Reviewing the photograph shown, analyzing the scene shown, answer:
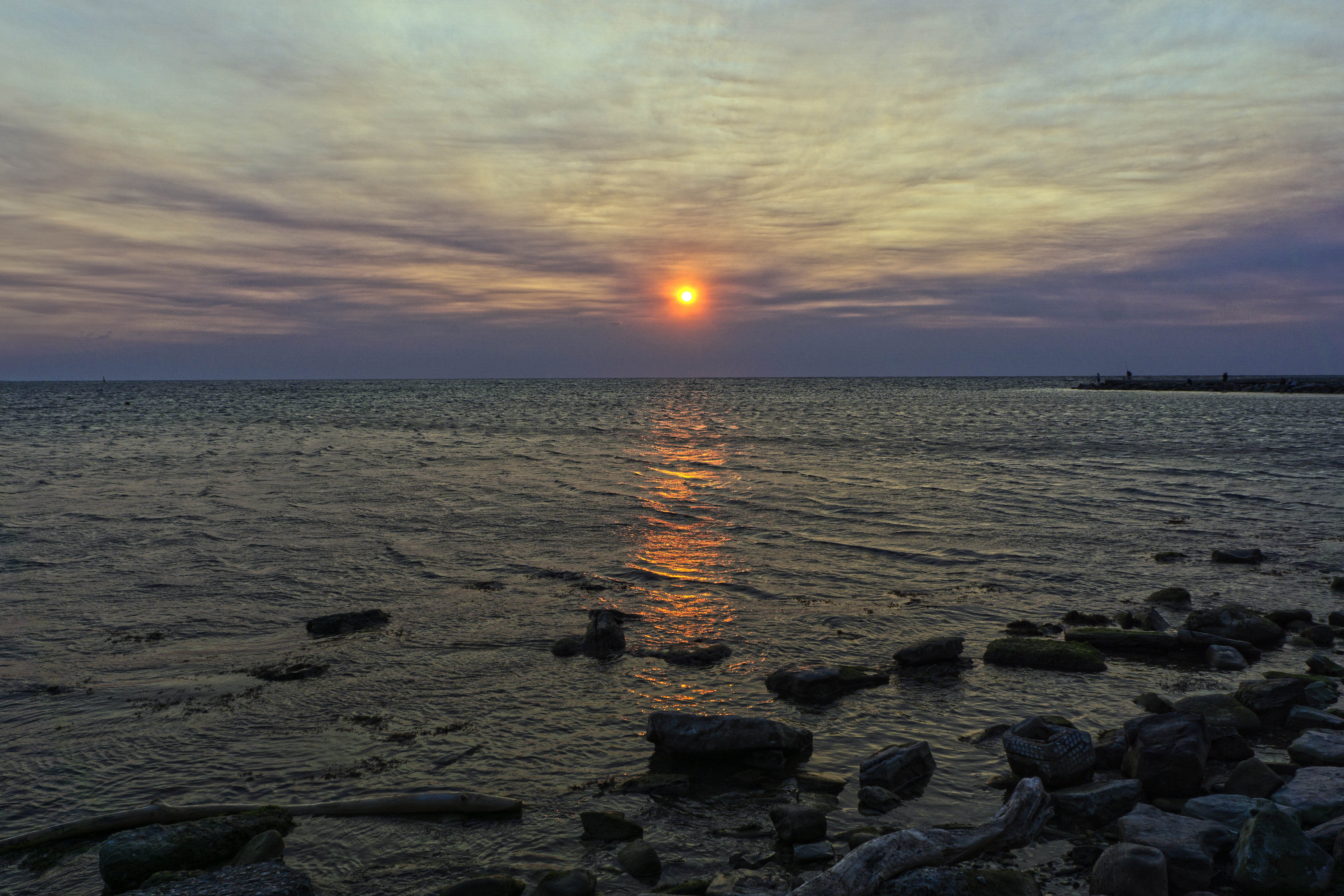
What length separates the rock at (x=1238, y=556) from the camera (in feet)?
53.0

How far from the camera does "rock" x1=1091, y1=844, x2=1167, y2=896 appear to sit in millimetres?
5219

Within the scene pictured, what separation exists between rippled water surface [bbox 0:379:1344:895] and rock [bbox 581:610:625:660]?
234 millimetres

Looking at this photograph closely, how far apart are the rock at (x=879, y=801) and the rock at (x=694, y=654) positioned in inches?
152

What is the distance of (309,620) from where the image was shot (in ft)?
40.1

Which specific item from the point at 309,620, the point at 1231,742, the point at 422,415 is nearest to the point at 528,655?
the point at 309,620

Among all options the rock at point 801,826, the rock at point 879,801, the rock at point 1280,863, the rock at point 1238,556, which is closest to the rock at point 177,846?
the rock at point 801,826

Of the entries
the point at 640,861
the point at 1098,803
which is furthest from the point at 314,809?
the point at 1098,803

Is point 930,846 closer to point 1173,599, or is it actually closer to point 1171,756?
point 1171,756

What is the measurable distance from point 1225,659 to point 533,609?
10369 mm

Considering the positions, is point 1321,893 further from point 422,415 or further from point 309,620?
point 422,415

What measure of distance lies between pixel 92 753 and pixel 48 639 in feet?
15.8

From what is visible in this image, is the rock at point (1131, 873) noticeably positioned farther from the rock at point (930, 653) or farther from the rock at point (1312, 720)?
the rock at point (930, 653)

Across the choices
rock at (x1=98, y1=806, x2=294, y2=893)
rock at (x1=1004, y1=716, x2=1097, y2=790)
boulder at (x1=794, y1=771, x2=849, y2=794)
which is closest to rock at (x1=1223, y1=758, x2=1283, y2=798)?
rock at (x1=1004, y1=716, x2=1097, y2=790)

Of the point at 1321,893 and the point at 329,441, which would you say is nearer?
the point at 1321,893
